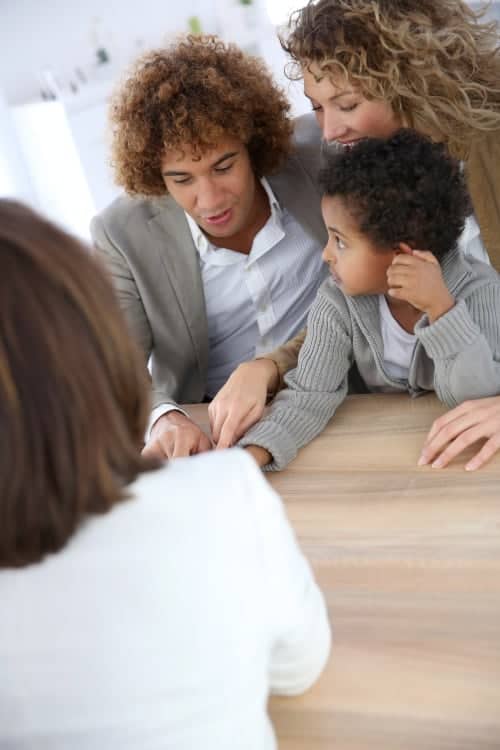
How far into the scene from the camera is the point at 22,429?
0.56 meters

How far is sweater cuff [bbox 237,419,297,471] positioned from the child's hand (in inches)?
10.0

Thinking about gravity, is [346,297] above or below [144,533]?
below

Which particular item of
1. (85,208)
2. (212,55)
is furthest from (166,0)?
(212,55)

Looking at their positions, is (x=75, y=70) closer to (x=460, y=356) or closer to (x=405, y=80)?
(x=405, y=80)

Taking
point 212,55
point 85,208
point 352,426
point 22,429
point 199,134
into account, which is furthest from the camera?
point 85,208

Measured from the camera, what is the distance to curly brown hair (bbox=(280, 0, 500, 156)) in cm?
154

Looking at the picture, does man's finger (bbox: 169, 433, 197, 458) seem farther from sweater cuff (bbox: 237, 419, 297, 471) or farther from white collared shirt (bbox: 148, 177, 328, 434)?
white collared shirt (bbox: 148, 177, 328, 434)

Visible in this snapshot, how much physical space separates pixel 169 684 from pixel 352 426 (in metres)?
0.72

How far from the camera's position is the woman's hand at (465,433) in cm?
112

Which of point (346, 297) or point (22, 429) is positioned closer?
point (22, 429)

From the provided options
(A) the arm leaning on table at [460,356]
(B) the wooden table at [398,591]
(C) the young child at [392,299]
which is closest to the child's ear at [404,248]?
(C) the young child at [392,299]

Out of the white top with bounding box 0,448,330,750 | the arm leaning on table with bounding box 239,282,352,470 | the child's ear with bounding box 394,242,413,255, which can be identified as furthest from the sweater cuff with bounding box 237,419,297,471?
the white top with bounding box 0,448,330,750

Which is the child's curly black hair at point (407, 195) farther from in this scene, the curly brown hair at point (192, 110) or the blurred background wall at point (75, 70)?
the blurred background wall at point (75, 70)

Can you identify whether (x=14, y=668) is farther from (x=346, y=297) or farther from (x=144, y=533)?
(x=346, y=297)
